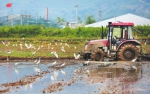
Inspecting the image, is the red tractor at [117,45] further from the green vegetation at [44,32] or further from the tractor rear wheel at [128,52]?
the green vegetation at [44,32]

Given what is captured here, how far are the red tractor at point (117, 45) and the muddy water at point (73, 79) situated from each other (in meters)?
1.50

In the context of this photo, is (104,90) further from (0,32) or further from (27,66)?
(0,32)

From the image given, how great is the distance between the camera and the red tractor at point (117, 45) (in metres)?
22.0

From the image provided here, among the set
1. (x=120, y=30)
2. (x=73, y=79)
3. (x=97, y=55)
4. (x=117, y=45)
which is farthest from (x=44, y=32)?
(x=73, y=79)

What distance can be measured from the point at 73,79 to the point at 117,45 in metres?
7.24

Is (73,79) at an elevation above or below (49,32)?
below

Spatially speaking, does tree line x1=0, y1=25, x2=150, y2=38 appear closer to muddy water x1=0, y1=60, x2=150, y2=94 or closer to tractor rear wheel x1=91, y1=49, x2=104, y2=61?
tractor rear wheel x1=91, y1=49, x2=104, y2=61

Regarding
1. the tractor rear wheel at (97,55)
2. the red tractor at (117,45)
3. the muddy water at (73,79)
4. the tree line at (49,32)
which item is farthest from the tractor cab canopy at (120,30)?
the tree line at (49,32)

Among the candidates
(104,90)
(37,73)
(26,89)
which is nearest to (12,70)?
(37,73)

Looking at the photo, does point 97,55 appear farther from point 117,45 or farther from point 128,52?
point 128,52

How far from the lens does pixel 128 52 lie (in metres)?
22.1

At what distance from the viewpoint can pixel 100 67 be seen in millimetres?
19406

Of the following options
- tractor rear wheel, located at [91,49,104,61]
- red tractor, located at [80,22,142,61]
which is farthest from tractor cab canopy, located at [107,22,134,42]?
tractor rear wheel, located at [91,49,104,61]

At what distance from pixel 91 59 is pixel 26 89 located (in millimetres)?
9536
